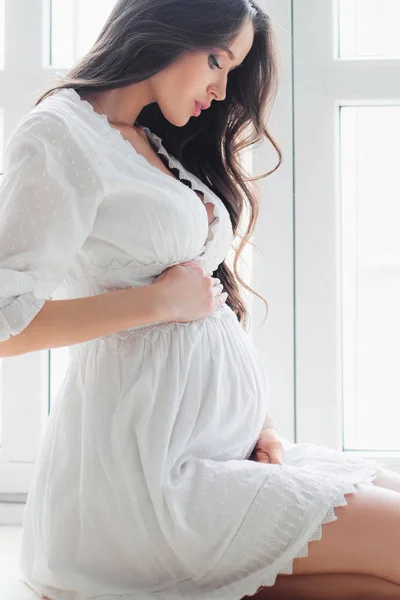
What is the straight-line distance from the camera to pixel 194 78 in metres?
1.38

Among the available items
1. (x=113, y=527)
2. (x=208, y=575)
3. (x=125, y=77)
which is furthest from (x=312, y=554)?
(x=125, y=77)

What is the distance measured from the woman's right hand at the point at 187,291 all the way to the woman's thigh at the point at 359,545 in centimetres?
40

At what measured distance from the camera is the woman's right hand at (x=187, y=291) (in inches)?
49.4

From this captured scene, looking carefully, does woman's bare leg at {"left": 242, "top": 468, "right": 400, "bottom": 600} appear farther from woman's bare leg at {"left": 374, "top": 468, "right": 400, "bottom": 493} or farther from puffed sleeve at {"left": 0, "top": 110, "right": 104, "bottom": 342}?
puffed sleeve at {"left": 0, "top": 110, "right": 104, "bottom": 342}

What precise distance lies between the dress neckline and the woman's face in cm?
11

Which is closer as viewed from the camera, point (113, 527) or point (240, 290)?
point (113, 527)

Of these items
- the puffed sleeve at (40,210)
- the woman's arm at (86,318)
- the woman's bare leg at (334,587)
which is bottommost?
the woman's bare leg at (334,587)

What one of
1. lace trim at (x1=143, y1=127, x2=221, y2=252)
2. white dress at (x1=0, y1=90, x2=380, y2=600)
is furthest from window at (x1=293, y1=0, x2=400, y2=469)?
white dress at (x1=0, y1=90, x2=380, y2=600)

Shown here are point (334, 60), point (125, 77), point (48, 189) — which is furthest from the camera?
point (334, 60)

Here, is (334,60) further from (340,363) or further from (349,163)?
(340,363)

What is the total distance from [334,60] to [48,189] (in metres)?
0.89

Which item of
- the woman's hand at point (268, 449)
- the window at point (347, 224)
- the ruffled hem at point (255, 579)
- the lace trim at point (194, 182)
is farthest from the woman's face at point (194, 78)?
the ruffled hem at point (255, 579)

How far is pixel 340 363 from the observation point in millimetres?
1809

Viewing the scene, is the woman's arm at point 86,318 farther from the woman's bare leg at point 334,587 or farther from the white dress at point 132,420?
the woman's bare leg at point 334,587
